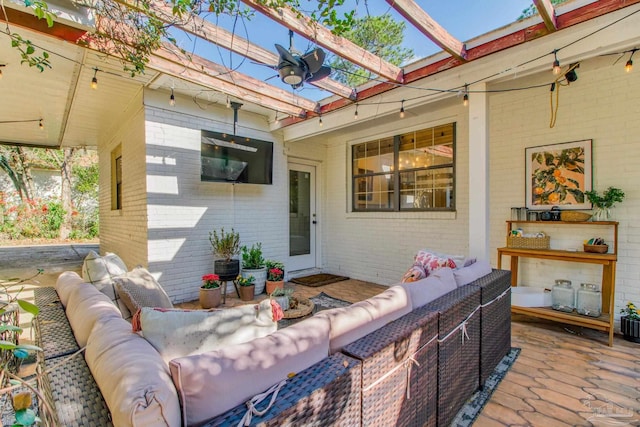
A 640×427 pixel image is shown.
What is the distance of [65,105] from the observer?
4.34m

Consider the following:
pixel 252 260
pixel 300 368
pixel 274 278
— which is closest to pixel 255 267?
Result: pixel 252 260

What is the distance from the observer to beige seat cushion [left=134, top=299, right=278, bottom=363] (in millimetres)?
1052

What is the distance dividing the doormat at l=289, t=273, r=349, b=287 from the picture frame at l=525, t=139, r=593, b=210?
307 centimetres

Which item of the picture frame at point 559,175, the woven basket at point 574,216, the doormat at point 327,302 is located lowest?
the doormat at point 327,302

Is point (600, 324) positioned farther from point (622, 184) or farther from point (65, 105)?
point (65, 105)

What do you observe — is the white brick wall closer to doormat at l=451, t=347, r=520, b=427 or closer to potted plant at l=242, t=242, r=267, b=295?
doormat at l=451, t=347, r=520, b=427

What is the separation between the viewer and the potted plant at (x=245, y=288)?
13.4 feet

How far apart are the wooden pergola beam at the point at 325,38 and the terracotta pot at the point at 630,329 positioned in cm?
323

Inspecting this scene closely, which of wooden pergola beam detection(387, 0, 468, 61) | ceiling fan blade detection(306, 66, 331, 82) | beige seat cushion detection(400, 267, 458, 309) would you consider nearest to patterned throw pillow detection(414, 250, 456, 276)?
beige seat cushion detection(400, 267, 458, 309)

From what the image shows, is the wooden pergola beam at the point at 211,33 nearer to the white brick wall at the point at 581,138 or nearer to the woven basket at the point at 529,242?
the white brick wall at the point at 581,138

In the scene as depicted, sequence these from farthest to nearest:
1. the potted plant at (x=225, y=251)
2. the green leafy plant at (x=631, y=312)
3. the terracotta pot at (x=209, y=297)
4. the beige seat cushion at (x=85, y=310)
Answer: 1. the potted plant at (x=225, y=251)
2. the terracotta pot at (x=209, y=297)
3. the green leafy plant at (x=631, y=312)
4. the beige seat cushion at (x=85, y=310)

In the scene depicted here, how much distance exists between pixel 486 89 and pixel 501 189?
58.0 inches

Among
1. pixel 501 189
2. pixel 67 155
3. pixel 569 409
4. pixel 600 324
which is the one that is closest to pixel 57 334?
pixel 569 409

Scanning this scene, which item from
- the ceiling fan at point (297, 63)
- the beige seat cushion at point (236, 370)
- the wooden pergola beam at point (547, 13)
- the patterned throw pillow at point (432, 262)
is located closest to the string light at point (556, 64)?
the wooden pergola beam at point (547, 13)
